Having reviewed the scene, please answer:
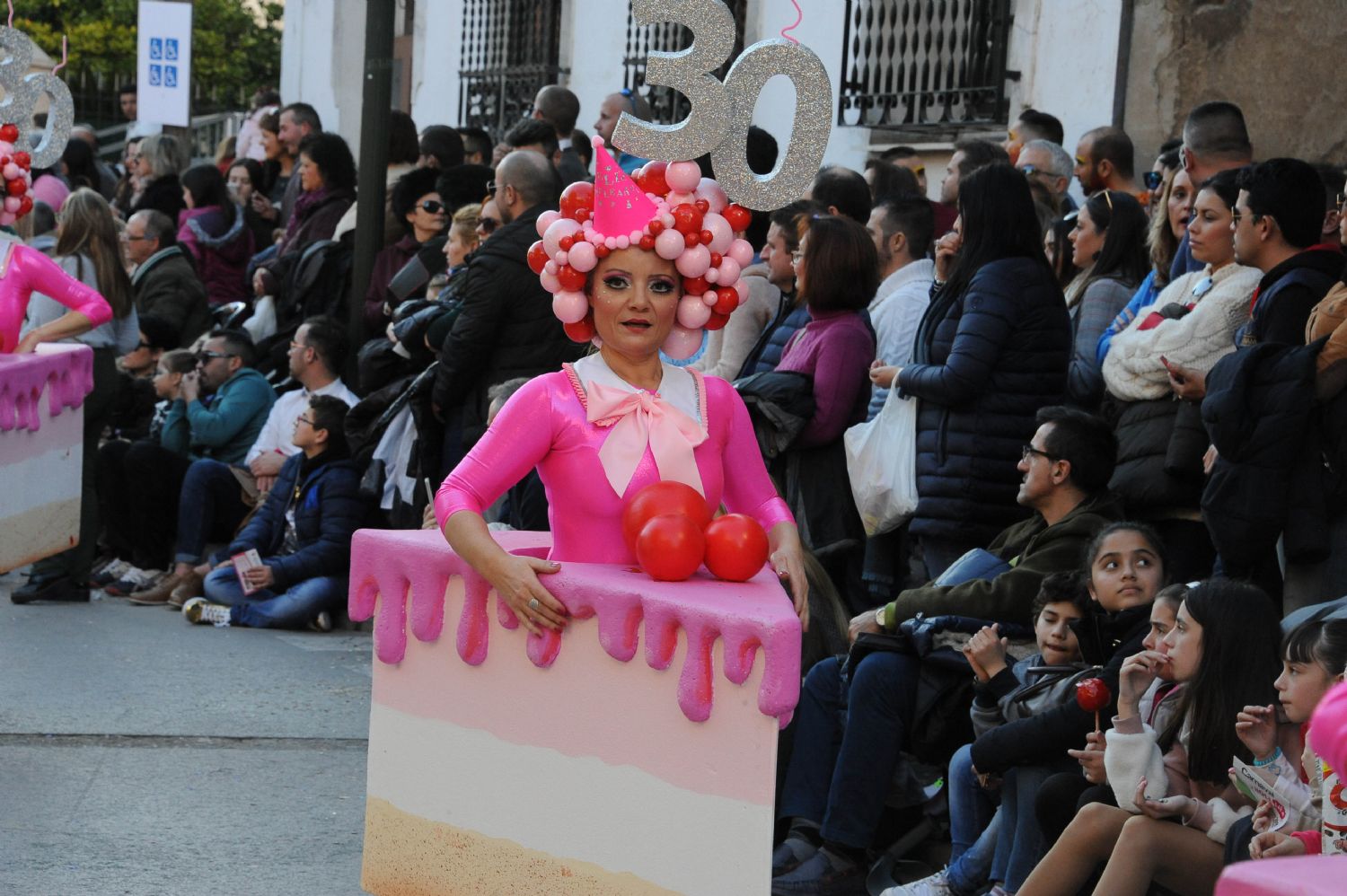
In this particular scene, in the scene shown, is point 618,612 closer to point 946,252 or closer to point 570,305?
point 570,305

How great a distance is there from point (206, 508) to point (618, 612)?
6.21 meters

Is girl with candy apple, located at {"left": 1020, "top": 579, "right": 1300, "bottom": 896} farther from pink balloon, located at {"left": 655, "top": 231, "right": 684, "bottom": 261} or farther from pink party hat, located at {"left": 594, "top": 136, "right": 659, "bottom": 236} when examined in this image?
pink party hat, located at {"left": 594, "top": 136, "right": 659, "bottom": 236}

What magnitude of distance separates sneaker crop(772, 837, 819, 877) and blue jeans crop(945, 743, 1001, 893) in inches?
16.5

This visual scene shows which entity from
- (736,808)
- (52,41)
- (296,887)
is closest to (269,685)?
(296,887)

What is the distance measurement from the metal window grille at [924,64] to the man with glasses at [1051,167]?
3.27 metres

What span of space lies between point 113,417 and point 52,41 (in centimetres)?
2338

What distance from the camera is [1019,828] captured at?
4840 mm

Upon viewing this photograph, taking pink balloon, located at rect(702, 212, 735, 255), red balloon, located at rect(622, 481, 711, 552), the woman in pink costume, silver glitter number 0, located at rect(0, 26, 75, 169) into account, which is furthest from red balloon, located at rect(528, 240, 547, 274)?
silver glitter number 0, located at rect(0, 26, 75, 169)

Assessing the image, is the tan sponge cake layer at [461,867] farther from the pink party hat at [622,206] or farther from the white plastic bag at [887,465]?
the white plastic bag at [887,465]

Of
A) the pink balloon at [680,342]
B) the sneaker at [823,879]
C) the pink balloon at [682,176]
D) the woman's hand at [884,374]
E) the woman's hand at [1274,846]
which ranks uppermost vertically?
the pink balloon at [682,176]

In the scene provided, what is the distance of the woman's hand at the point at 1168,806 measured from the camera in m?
4.24

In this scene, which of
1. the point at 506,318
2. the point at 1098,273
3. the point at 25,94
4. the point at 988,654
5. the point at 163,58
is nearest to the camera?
the point at 988,654

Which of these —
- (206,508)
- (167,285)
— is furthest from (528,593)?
(167,285)

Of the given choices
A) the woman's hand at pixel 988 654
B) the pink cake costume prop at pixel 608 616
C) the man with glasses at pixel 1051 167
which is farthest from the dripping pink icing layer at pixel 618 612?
the man with glasses at pixel 1051 167
